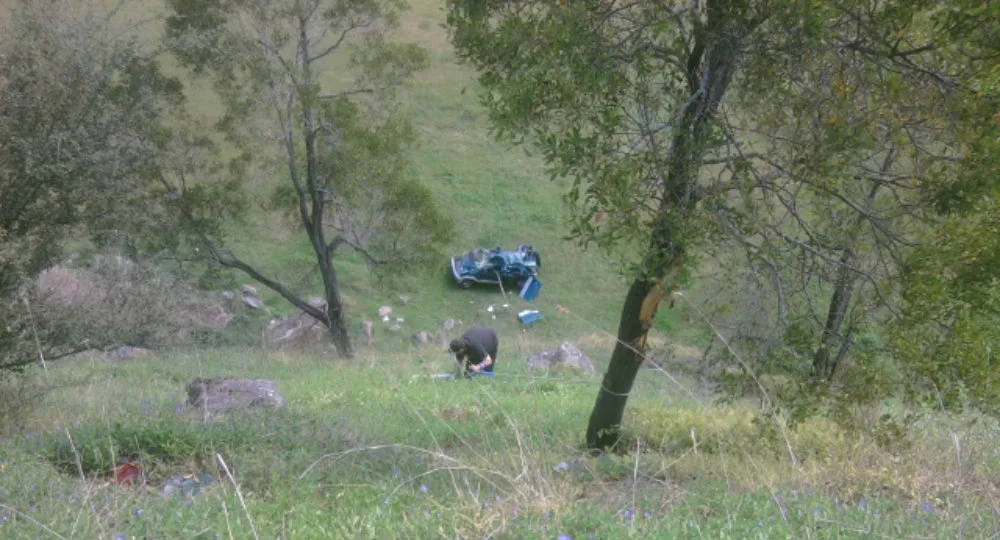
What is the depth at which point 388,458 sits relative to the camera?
6.05 m

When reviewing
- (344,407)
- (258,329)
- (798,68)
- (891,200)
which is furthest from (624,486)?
(258,329)

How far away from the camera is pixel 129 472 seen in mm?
5891

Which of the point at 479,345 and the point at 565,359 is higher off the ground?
the point at 479,345

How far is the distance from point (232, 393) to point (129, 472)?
13.5 ft

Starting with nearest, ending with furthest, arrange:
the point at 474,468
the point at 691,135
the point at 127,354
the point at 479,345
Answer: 1. the point at 474,468
2. the point at 691,135
3. the point at 479,345
4. the point at 127,354

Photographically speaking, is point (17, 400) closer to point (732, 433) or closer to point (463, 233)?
point (732, 433)

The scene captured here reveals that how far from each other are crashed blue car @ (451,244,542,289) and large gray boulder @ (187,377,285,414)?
53.7 ft

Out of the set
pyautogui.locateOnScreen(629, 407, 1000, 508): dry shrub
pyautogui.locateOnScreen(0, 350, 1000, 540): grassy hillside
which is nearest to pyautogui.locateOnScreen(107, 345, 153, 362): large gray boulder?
pyautogui.locateOnScreen(0, 350, 1000, 540): grassy hillside

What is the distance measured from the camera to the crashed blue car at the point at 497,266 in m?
27.3

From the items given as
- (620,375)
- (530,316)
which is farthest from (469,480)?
(530,316)

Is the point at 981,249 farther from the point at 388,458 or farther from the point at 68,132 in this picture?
the point at 68,132

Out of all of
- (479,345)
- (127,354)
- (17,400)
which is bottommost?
(127,354)

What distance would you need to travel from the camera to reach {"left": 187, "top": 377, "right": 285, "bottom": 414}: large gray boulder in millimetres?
9492

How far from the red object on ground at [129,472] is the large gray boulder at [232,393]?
312 cm
